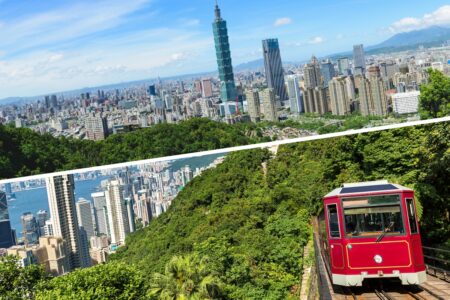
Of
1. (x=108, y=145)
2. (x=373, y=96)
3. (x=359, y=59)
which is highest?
(x=359, y=59)

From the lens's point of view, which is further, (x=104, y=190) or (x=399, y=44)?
(x=104, y=190)

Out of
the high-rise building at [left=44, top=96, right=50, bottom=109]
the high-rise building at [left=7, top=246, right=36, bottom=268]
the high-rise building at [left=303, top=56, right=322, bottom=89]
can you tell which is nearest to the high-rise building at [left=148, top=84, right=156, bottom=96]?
the high-rise building at [left=44, top=96, right=50, bottom=109]

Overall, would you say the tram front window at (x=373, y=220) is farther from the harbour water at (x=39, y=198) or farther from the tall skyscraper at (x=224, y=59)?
the harbour water at (x=39, y=198)

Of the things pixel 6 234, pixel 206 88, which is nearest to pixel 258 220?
pixel 206 88

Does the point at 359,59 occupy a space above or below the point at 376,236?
above

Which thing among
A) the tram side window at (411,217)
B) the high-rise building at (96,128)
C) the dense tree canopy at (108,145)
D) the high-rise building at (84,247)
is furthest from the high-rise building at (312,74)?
the high-rise building at (84,247)

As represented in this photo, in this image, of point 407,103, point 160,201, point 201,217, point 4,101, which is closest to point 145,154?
point 4,101

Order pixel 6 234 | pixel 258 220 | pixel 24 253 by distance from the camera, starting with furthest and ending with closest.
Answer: pixel 6 234
pixel 24 253
pixel 258 220

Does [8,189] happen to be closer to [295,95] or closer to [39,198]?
[39,198]
